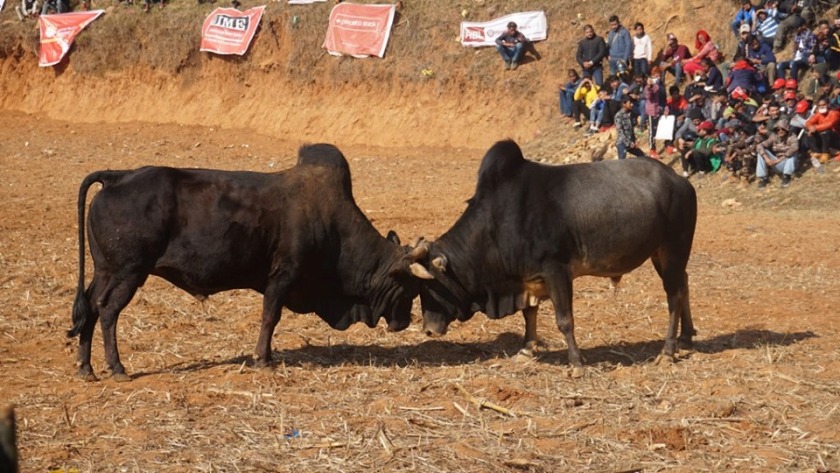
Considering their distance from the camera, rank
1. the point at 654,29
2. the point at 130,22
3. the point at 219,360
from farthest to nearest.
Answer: the point at 130,22 → the point at 654,29 → the point at 219,360

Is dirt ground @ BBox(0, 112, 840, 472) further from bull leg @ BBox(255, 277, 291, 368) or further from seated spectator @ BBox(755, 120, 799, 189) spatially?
seated spectator @ BBox(755, 120, 799, 189)

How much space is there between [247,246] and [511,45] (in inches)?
749

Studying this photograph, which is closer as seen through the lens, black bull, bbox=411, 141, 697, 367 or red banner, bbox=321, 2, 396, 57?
black bull, bbox=411, 141, 697, 367

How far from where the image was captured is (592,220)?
1007 centimetres

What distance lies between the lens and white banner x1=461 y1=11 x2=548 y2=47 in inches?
1111

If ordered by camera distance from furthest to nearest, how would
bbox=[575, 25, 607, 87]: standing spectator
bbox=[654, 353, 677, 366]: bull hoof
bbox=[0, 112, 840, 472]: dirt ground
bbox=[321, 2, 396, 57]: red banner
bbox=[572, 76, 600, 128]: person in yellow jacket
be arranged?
1. bbox=[321, 2, 396, 57]: red banner
2. bbox=[575, 25, 607, 87]: standing spectator
3. bbox=[572, 76, 600, 128]: person in yellow jacket
4. bbox=[654, 353, 677, 366]: bull hoof
5. bbox=[0, 112, 840, 472]: dirt ground

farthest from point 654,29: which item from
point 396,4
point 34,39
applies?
point 34,39

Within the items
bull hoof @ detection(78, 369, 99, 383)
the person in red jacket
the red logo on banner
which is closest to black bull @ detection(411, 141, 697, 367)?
bull hoof @ detection(78, 369, 99, 383)

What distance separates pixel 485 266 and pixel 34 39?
1057 inches

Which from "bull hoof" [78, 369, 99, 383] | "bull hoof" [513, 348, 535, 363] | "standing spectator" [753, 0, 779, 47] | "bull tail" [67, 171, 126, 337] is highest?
"standing spectator" [753, 0, 779, 47]

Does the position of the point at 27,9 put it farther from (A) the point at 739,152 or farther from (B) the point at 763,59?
(A) the point at 739,152

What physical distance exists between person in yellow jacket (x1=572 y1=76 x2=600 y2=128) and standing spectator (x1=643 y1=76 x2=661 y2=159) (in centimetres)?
222

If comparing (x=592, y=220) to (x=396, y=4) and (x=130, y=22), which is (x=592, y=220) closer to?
(x=396, y=4)

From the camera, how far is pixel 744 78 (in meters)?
21.6
